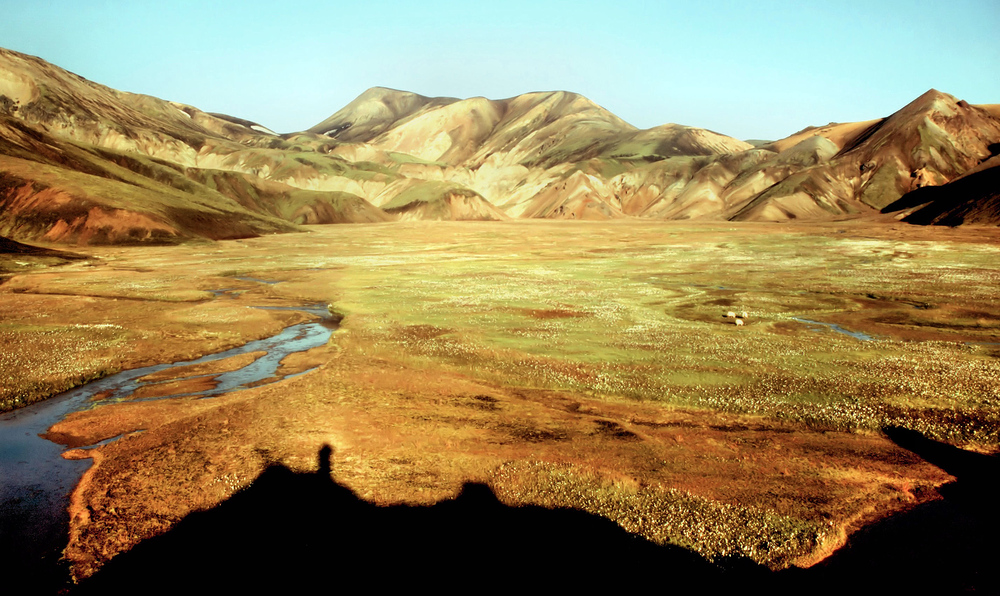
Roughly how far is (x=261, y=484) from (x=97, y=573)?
132 inches

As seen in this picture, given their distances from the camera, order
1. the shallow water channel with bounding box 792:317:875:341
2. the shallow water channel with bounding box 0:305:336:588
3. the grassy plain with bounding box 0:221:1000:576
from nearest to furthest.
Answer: the shallow water channel with bounding box 0:305:336:588 < the grassy plain with bounding box 0:221:1000:576 < the shallow water channel with bounding box 792:317:875:341

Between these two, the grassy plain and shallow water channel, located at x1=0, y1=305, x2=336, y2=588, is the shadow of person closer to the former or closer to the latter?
the grassy plain

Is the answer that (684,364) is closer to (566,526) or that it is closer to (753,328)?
(753,328)

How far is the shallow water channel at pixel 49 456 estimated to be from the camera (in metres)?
10.3

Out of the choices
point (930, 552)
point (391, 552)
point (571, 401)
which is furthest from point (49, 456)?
point (930, 552)

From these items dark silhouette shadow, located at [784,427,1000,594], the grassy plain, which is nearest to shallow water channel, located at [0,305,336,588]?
the grassy plain

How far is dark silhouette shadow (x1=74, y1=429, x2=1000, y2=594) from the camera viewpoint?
9.17 m

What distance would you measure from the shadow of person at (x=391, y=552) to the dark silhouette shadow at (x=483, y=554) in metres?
0.02

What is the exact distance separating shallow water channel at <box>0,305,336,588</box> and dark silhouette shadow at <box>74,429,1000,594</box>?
183 centimetres

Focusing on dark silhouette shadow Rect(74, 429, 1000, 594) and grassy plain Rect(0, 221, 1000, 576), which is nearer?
dark silhouette shadow Rect(74, 429, 1000, 594)

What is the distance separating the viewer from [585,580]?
9.23m

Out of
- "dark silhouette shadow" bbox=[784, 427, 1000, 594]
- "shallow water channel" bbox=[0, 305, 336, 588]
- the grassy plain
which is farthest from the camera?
the grassy plain

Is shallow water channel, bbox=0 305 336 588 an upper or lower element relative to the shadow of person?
upper

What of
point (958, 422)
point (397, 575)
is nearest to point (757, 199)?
point (958, 422)
